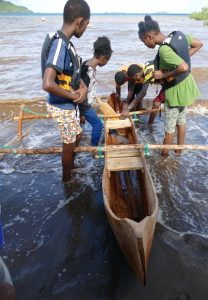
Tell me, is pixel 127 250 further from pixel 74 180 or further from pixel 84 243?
pixel 74 180

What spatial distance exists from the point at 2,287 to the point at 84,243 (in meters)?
1.82

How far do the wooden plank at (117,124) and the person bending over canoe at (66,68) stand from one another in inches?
67.8

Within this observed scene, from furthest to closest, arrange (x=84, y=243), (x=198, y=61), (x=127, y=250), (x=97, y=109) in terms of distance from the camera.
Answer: (x=198, y=61) < (x=97, y=109) < (x=84, y=243) < (x=127, y=250)

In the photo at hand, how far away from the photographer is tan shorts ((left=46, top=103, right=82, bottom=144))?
3492mm

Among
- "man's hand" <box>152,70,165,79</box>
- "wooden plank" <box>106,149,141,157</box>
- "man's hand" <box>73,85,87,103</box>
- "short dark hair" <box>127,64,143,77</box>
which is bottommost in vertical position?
"wooden plank" <box>106,149,141,157</box>

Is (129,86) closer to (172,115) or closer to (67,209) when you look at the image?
(172,115)

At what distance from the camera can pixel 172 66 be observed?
4.16 metres

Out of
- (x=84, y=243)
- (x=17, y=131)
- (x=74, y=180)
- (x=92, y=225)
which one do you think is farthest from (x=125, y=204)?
(x=17, y=131)

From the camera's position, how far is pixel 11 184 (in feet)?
14.9

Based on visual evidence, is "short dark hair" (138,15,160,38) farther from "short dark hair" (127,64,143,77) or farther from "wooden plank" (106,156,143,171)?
"wooden plank" (106,156,143,171)

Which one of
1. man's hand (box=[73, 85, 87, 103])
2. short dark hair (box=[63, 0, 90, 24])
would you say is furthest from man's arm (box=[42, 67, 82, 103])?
short dark hair (box=[63, 0, 90, 24])

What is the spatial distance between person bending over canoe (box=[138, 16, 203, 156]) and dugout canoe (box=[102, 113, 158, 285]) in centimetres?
89

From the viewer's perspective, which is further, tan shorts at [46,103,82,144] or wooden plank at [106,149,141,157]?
wooden plank at [106,149,141,157]

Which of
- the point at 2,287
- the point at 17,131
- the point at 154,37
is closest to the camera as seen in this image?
the point at 2,287
